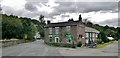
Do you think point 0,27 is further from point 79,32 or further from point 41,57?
point 41,57

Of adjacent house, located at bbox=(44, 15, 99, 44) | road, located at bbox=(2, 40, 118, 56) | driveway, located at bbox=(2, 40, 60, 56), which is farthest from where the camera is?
adjacent house, located at bbox=(44, 15, 99, 44)

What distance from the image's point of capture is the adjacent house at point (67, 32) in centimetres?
5915

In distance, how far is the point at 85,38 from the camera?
222 feet

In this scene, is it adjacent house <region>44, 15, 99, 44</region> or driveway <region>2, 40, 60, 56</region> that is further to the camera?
adjacent house <region>44, 15, 99, 44</region>

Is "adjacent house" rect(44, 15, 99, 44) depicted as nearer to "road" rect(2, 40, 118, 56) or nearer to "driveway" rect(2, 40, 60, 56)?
"road" rect(2, 40, 118, 56)

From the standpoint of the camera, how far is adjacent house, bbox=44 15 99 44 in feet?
194

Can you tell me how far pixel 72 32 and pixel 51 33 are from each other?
9909 millimetres

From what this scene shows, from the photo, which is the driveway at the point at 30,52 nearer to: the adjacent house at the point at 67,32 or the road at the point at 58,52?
the road at the point at 58,52

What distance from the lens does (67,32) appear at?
200 ft

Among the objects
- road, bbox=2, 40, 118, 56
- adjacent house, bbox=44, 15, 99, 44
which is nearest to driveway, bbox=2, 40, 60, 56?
road, bbox=2, 40, 118, 56

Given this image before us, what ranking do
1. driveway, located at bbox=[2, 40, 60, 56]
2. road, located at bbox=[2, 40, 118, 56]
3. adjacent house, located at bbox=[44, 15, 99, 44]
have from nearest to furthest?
driveway, located at bbox=[2, 40, 60, 56] → road, located at bbox=[2, 40, 118, 56] → adjacent house, located at bbox=[44, 15, 99, 44]

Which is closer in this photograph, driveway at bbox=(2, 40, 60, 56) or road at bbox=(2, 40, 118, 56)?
driveway at bbox=(2, 40, 60, 56)

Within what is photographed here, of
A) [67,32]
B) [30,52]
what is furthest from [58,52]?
[67,32]

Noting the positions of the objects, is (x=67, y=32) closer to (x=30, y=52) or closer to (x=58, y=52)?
(x=58, y=52)
